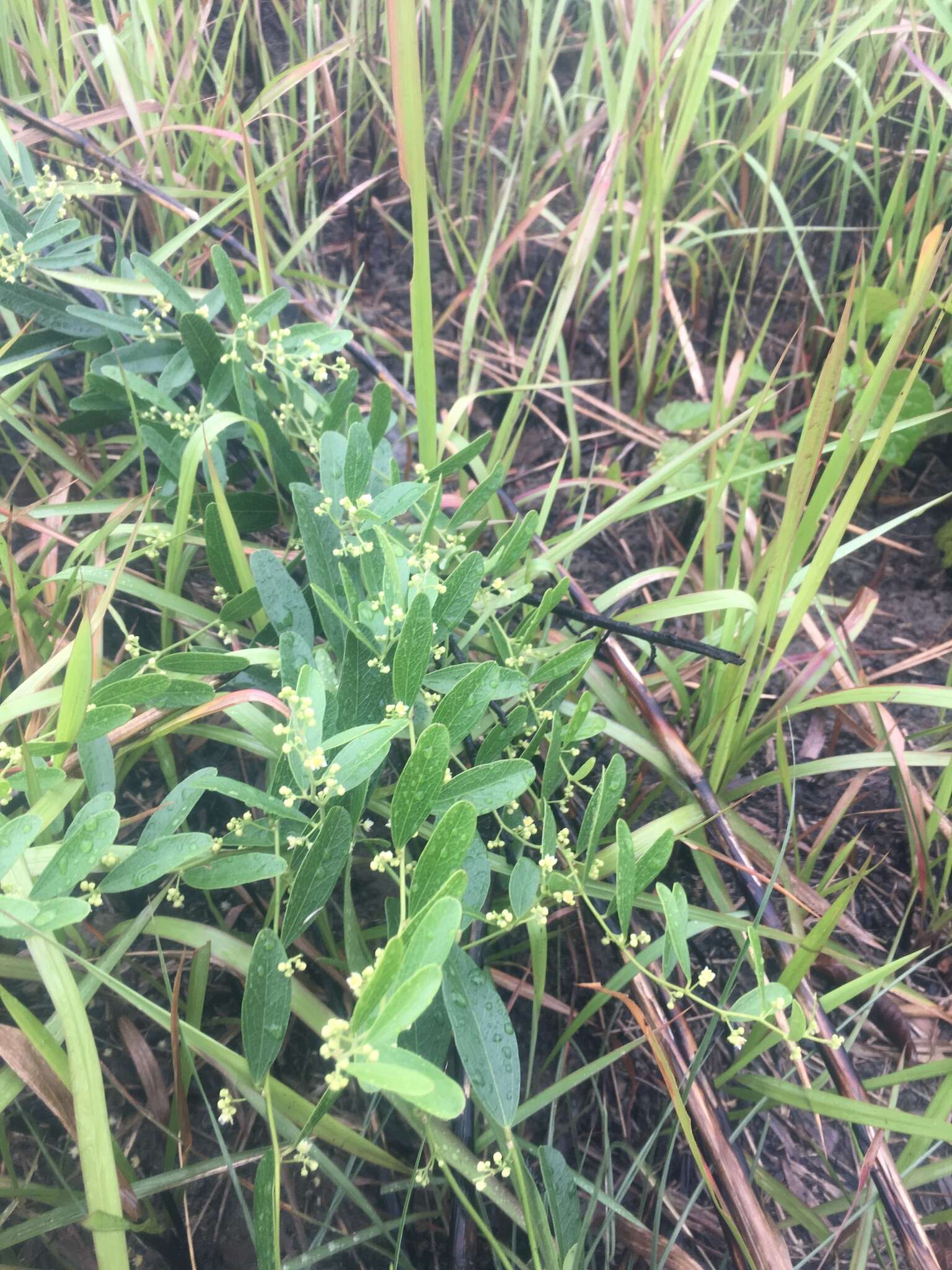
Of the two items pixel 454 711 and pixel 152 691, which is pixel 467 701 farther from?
pixel 152 691

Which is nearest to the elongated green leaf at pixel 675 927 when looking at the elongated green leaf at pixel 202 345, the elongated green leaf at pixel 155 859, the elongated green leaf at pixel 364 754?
the elongated green leaf at pixel 364 754

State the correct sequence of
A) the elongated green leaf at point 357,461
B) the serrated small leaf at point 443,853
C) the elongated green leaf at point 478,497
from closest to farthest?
the serrated small leaf at point 443,853 → the elongated green leaf at point 357,461 → the elongated green leaf at point 478,497

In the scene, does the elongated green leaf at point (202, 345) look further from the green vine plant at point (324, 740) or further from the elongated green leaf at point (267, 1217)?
the elongated green leaf at point (267, 1217)

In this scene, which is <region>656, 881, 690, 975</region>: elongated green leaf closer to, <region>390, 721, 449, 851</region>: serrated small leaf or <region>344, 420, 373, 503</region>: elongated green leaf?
<region>390, 721, 449, 851</region>: serrated small leaf

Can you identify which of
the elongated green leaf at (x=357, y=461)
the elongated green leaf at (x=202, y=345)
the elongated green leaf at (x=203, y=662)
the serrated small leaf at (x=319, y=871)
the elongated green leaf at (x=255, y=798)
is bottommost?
the serrated small leaf at (x=319, y=871)

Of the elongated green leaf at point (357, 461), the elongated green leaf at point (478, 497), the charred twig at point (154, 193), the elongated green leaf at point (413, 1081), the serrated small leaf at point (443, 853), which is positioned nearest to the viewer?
the elongated green leaf at point (413, 1081)

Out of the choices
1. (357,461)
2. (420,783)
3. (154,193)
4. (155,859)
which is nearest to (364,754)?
(420,783)

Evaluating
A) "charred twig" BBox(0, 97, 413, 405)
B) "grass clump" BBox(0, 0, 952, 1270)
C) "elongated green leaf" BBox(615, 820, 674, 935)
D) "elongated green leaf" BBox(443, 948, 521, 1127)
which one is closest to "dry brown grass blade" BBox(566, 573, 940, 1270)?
"grass clump" BBox(0, 0, 952, 1270)
